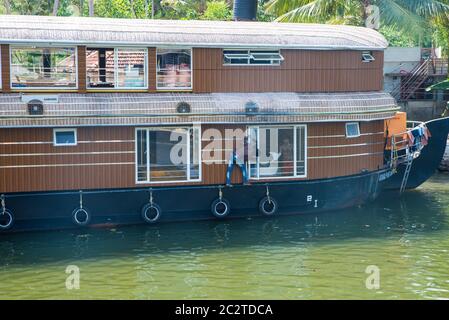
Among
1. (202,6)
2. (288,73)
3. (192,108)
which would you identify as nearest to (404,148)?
(288,73)

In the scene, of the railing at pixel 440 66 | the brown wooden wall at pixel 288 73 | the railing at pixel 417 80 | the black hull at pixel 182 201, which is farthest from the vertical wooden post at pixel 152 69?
the railing at pixel 440 66

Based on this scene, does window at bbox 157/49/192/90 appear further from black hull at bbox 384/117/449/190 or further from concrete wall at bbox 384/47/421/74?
concrete wall at bbox 384/47/421/74

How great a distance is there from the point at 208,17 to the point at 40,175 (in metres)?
18.5

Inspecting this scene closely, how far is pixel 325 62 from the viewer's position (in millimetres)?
16859

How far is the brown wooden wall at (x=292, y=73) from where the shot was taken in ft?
53.3

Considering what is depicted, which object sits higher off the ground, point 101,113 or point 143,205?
point 101,113

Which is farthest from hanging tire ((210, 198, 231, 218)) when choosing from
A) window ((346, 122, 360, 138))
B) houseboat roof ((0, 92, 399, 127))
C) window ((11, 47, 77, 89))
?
window ((11, 47, 77, 89))

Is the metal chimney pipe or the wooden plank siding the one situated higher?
the metal chimney pipe

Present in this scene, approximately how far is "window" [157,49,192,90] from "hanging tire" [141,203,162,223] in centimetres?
215

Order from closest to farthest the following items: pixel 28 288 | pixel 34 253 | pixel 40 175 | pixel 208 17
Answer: pixel 28 288 < pixel 34 253 < pixel 40 175 < pixel 208 17

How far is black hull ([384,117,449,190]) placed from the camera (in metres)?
19.2

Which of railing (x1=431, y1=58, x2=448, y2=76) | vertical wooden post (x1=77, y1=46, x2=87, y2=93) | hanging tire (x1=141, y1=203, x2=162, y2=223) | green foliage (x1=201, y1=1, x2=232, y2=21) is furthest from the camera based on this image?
green foliage (x1=201, y1=1, x2=232, y2=21)

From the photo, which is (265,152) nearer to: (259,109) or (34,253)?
(259,109)

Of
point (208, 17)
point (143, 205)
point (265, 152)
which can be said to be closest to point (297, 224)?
point (265, 152)
